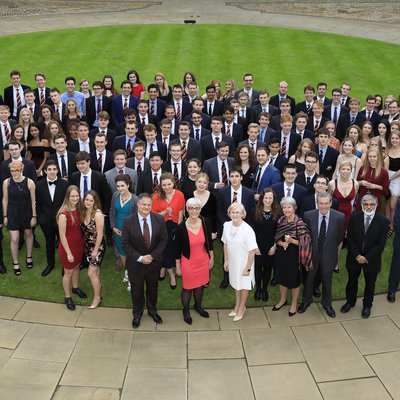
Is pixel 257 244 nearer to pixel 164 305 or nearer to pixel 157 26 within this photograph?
pixel 164 305

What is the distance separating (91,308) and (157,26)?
24.2 metres

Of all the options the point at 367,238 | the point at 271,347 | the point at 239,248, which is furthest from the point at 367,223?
the point at 271,347

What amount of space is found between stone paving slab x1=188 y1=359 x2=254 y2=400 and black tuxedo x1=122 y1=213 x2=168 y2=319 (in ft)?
Result: 4.62

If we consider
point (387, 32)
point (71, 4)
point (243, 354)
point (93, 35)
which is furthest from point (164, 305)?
point (71, 4)

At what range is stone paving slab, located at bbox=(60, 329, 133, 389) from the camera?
6309 mm

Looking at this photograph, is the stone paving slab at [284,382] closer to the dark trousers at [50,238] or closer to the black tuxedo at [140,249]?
the black tuxedo at [140,249]

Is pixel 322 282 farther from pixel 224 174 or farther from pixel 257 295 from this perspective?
pixel 224 174

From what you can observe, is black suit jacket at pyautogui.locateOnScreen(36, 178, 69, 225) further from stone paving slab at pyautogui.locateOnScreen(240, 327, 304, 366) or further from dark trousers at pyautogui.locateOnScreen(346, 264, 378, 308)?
dark trousers at pyautogui.locateOnScreen(346, 264, 378, 308)

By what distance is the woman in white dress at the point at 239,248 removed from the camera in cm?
698

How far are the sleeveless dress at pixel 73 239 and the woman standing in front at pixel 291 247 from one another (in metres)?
3.20

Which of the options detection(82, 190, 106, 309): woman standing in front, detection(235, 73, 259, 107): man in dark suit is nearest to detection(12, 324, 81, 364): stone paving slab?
detection(82, 190, 106, 309): woman standing in front

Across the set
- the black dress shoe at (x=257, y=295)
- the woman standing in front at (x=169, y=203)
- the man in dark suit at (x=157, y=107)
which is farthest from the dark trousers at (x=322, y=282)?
the man in dark suit at (x=157, y=107)

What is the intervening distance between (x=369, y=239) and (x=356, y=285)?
36.9 inches

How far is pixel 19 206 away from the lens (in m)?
8.22
